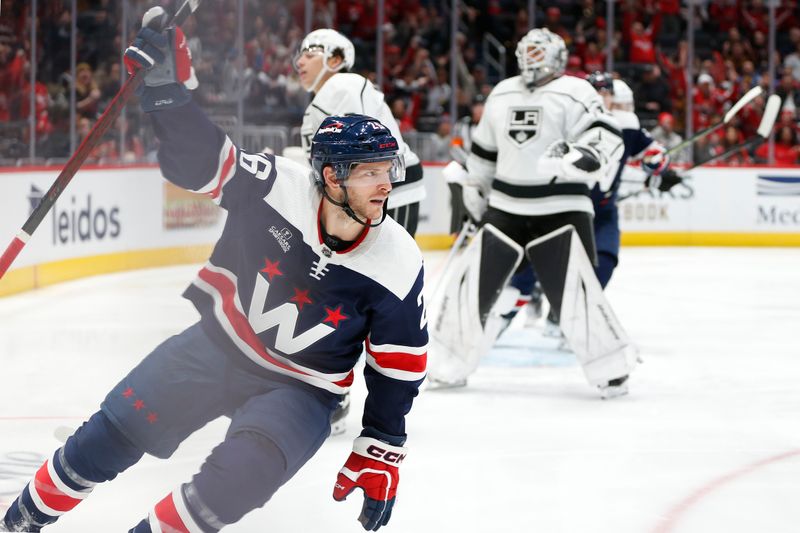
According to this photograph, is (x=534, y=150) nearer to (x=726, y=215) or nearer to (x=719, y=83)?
(x=726, y=215)

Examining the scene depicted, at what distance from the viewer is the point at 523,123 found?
4.39m

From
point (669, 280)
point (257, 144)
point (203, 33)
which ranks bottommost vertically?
point (669, 280)

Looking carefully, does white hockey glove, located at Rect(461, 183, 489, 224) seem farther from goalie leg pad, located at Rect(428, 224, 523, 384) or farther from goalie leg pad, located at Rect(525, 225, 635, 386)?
goalie leg pad, located at Rect(525, 225, 635, 386)

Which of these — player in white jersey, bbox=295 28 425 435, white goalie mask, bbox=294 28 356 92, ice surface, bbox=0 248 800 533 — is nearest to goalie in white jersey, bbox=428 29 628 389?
ice surface, bbox=0 248 800 533

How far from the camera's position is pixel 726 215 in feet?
34.9

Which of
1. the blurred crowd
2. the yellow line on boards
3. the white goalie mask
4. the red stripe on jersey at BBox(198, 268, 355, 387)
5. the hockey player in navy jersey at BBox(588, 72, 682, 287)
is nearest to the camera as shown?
the red stripe on jersey at BBox(198, 268, 355, 387)

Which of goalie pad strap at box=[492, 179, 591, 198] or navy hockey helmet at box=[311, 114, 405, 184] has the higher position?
navy hockey helmet at box=[311, 114, 405, 184]

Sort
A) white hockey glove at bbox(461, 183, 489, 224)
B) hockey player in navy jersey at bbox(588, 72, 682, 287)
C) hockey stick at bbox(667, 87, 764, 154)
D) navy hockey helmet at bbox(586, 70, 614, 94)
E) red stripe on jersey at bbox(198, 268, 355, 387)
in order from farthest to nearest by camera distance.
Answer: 1. hockey stick at bbox(667, 87, 764, 154)
2. navy hockey helmet at bbox(586, 70, 614, 94)
3. hockey player in navy jersey at bbox(588, 72, 682, 287)
4. white hockey glove at bbox(461, 183, 489, 224)
5. red stripe on jersey at bbox(198, 268, 355, 387)

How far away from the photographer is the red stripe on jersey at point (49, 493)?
226 centimetres

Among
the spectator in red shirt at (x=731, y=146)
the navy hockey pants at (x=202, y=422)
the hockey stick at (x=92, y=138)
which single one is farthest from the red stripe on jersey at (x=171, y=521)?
the spectator in red shirt at (x=731, y=146)

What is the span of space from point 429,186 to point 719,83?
3544mm

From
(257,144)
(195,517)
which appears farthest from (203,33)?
(195,517)

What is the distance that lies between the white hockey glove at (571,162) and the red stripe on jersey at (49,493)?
2.35m

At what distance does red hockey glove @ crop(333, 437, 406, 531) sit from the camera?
223 cm
